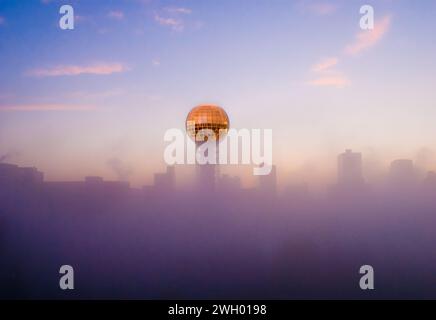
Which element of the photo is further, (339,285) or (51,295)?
(339,285)

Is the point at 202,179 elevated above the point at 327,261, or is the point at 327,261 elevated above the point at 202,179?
the point at 202,179

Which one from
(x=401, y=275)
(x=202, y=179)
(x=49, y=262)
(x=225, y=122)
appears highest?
(x=225, y=122)
